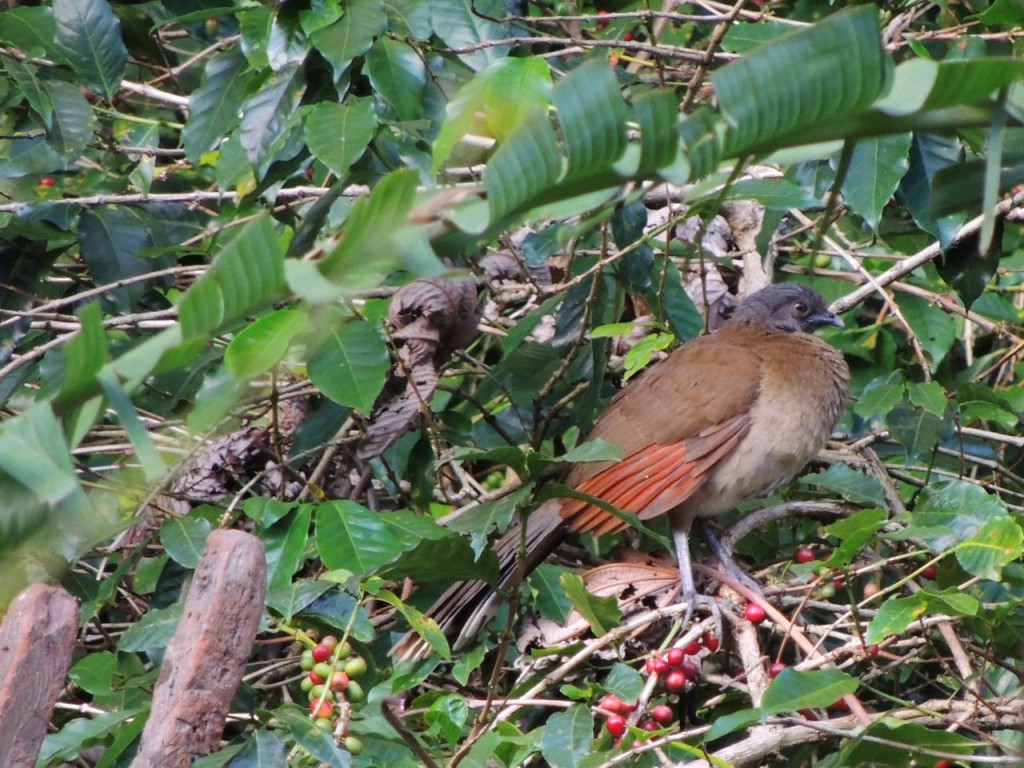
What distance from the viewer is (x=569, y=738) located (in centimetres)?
Answer: 268

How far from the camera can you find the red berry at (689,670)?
3.15m

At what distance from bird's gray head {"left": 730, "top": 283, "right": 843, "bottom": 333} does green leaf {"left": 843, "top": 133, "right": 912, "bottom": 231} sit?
1.43m

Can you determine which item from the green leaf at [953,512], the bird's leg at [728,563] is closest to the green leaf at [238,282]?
the green leaf at [953,512]

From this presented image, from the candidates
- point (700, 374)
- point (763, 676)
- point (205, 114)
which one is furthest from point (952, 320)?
point (205, 114)

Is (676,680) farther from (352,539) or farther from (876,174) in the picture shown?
(876,174)

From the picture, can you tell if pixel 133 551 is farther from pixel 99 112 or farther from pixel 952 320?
pixel 952 320

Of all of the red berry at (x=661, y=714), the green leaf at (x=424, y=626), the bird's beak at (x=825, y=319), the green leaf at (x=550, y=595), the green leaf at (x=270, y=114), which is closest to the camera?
the green leaf at (x=424, y=626)

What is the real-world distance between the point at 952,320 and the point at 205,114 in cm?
286

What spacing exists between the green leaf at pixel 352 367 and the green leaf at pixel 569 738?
3.00 ft

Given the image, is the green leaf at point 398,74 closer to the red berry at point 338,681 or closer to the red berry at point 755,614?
the red berry at point 338,681

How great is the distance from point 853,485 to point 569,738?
1498mm

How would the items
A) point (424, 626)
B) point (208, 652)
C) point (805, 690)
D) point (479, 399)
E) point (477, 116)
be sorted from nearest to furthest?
point (477, 116)
point (208, 652)
point (805, 690)
point (424, 626)
point (479, 399)

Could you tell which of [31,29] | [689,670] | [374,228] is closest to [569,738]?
[689,670]

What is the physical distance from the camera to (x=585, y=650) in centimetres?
307
